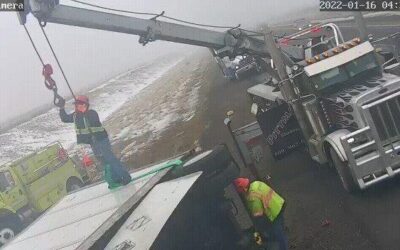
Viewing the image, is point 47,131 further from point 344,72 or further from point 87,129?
point 344,72

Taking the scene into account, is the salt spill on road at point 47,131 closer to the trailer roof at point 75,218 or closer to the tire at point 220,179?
the trailer roof at point 75,218

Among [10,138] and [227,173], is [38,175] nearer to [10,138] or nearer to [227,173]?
[227,173]

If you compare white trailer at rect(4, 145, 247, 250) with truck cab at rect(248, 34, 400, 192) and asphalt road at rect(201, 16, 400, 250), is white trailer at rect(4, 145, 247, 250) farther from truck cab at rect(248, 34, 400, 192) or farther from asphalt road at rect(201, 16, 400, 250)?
truck cab at rect(248, 34, 400, 192)

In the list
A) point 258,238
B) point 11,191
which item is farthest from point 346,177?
point 11,191

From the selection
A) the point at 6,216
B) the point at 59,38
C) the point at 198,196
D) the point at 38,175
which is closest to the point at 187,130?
the point at 38,175

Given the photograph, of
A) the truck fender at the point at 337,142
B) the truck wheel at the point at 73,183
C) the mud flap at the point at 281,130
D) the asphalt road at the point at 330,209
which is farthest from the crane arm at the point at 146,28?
the truck wheel at the point at 73,183
